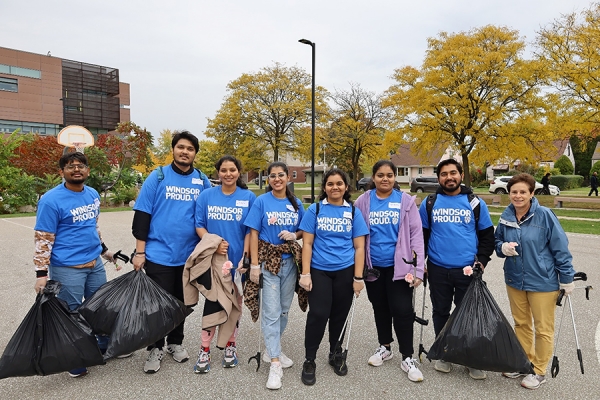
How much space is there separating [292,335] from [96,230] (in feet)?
7.07

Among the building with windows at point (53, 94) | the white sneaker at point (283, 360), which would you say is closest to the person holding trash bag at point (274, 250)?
the white sneaker at point (283, 360)

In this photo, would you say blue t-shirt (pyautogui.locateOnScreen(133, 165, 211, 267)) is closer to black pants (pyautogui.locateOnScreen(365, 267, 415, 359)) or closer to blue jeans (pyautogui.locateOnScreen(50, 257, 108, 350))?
blue jeans (pyautogui.locateOnScreen(50, 257, 108, 350))

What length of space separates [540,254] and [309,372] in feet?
6.62

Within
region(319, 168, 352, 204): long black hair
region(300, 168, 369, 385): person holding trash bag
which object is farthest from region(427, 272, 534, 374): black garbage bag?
region(319, 168, 352, 204): long black hair

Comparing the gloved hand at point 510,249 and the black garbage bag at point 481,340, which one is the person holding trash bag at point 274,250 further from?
the gloved hand at point 510,249

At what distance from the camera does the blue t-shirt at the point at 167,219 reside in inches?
126

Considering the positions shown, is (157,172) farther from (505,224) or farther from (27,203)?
(27,203)

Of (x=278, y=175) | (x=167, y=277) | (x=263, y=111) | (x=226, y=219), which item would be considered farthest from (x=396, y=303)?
(x=263, y=111)

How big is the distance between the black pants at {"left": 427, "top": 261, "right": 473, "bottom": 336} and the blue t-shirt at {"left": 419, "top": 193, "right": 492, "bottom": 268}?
6cm

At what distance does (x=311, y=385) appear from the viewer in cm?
300

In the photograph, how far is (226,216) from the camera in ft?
10.6

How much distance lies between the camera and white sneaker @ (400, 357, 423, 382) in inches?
120

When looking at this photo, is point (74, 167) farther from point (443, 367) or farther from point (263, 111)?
point (263, 111)

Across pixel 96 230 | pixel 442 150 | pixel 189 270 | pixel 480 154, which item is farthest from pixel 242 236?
pixel 442 150
